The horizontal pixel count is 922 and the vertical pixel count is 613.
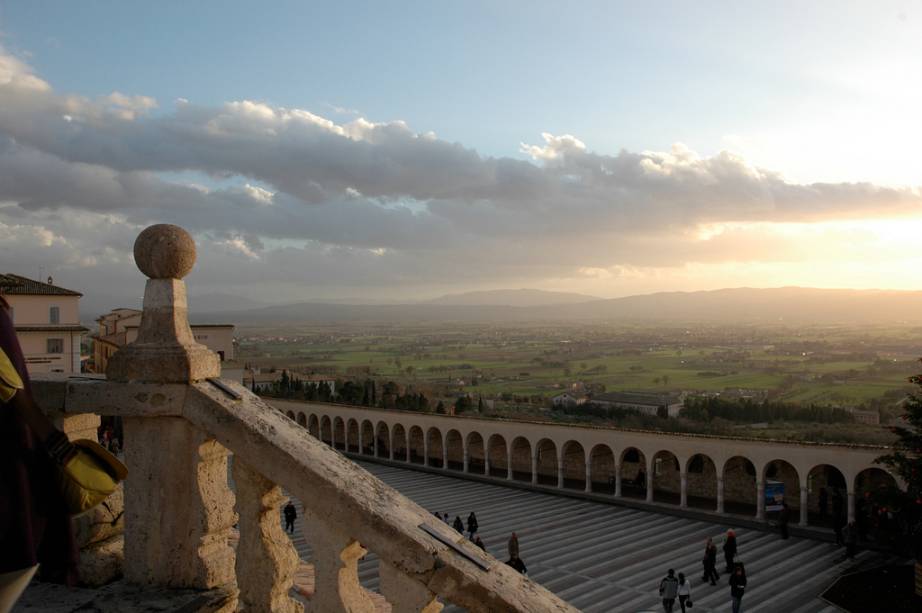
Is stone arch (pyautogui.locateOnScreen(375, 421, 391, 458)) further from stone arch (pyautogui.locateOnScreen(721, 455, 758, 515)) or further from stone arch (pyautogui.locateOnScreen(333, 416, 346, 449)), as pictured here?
stone arch (pyautogui.locateOnScreen(721, 455, 758, 515))

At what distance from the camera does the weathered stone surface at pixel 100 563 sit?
3.30 m

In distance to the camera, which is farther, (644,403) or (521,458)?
(644,403)

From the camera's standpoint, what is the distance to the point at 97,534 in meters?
3.48

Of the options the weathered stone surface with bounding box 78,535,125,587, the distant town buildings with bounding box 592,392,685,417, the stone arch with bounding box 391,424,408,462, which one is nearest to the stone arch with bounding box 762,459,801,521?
the stone arch with bounding box 391,424,408,462

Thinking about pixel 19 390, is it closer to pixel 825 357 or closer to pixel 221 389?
pixel 221 389

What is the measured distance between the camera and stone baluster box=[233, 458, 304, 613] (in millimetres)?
3119

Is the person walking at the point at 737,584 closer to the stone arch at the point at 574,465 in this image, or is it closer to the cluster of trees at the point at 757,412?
the stone arch at the point at 574,465

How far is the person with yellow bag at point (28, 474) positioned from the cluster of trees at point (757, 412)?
48547 millimetres

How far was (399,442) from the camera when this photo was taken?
4241cm

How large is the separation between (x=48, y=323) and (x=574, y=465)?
87.1 feet

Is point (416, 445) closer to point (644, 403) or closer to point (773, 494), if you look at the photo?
point (644, 403)

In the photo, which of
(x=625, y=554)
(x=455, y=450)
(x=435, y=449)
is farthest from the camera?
(x=435, y=449)

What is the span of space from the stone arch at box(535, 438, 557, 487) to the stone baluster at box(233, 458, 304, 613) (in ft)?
105

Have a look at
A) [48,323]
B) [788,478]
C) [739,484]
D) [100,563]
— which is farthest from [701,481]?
[48,323]
